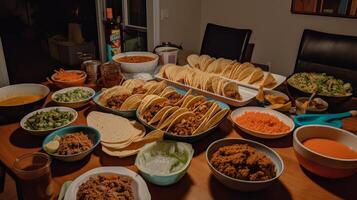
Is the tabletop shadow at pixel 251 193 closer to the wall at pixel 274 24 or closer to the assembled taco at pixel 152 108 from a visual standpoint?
the assembled taco at pixel 152 108

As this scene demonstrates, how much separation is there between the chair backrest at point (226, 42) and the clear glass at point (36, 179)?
1.92m

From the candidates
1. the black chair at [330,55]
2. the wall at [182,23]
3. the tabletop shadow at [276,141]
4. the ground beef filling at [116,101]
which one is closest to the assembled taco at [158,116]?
the ground beef filling at [116,101]

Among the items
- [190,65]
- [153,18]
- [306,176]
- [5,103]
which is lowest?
[306,176]

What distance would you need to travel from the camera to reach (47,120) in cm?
126

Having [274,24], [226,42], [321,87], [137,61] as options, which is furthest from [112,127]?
[274,24]

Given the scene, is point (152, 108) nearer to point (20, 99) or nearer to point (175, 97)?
point (175, 97)

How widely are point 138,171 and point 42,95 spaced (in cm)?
81

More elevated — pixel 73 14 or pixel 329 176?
pixel 73 14

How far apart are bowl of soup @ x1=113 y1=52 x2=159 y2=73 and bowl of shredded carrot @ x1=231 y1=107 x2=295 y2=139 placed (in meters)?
0.69

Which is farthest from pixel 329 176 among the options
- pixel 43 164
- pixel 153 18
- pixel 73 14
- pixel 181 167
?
pixel 73 14

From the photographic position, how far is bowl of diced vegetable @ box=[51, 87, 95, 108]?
1447 mm

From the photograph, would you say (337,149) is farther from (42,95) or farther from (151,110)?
(42,95)

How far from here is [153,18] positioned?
11.1ft

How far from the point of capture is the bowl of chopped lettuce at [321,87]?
4.73 ft
